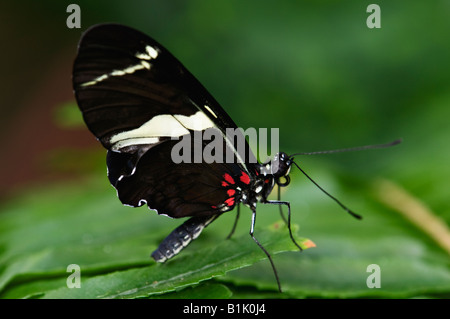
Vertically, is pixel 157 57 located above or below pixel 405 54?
below

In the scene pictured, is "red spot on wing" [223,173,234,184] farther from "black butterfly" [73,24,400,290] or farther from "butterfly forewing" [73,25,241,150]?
"butterfly forewing" [73,25,241,150]

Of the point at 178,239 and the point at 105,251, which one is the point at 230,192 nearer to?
the point at 178,239

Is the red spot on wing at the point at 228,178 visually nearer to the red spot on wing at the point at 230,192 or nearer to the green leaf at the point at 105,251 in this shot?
the red spot on wing at the point at 230,192

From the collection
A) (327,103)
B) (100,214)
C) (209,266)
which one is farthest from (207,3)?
(209,266)

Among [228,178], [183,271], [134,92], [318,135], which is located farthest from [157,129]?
[318,135]
